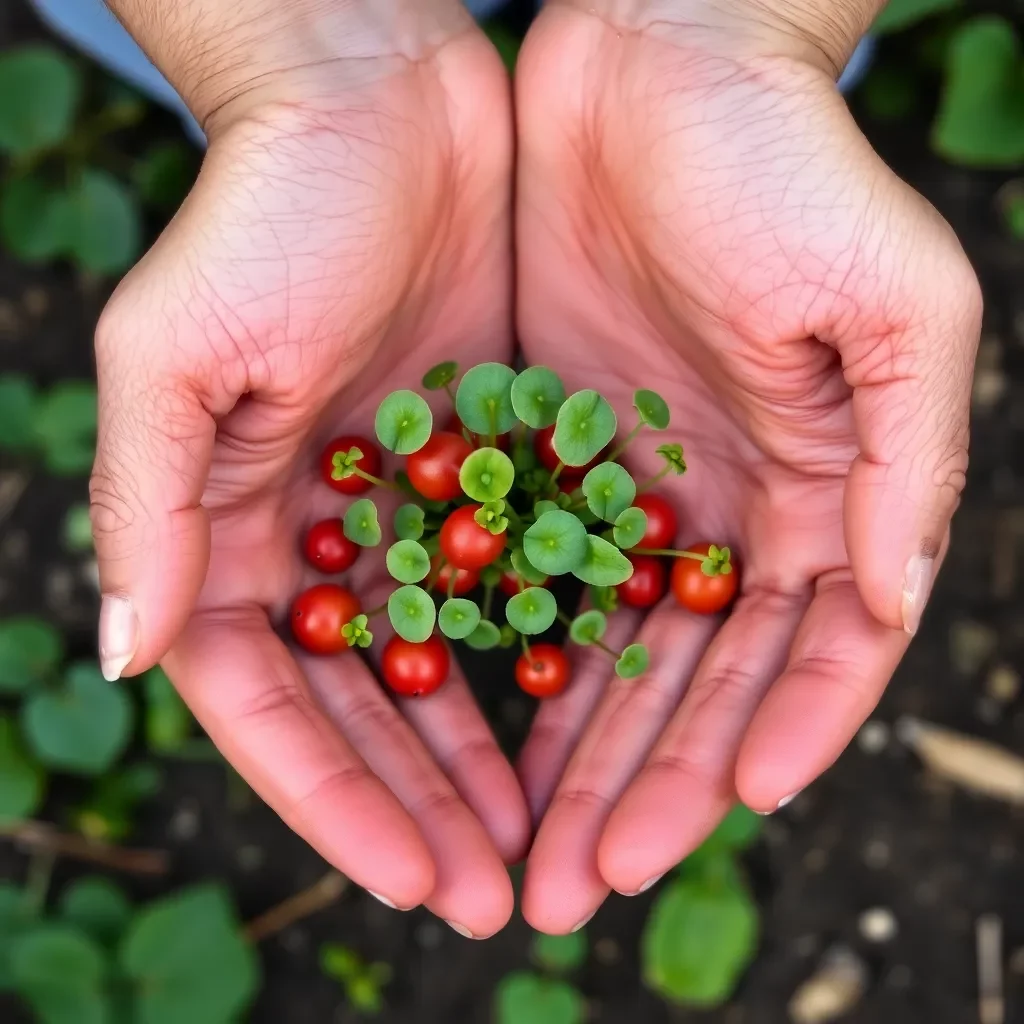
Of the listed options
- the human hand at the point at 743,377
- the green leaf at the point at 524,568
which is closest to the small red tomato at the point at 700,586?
the human hand at the point at 743,377

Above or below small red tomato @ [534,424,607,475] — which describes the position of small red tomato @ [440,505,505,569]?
above

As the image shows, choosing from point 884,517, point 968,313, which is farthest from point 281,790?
point 968,313

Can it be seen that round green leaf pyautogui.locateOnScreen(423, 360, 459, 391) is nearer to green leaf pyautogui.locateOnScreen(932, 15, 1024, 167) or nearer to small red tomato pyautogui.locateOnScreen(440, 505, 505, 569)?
small red tomato pyautogui.locateOnScreen(440, 505, 505, 569)

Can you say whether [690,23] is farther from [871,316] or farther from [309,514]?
[309,514]

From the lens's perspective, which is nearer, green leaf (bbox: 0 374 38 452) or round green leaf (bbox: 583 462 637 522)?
round green leaf (bbox: 583 462 637 522)

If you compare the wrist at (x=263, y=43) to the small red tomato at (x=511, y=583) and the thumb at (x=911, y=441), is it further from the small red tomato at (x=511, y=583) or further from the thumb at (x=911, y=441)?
the thumb at (x=911, y=441)

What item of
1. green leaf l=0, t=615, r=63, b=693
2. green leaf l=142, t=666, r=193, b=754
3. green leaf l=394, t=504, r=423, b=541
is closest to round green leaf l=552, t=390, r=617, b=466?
green leaf l=394, t=504, r=423, b=541
